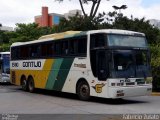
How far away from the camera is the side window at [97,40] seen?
58.9 ft

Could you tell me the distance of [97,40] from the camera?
18266 mm

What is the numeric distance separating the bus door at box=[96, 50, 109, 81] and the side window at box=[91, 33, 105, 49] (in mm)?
318

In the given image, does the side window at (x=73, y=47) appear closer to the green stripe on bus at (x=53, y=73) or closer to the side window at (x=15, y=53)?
the green stripe on bus at (x=53, y=73)

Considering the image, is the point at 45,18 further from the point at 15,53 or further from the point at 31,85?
the point at 31,85

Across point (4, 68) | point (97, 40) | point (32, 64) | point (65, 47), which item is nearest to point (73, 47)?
point (65, 47)

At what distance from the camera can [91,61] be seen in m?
18.5

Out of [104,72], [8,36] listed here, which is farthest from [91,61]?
[8,36]

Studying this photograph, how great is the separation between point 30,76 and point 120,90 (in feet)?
30.2

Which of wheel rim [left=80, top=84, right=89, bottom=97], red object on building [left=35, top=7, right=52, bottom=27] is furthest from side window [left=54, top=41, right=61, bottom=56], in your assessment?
red object on building [left=35, top=7, right=52, bottom=27]

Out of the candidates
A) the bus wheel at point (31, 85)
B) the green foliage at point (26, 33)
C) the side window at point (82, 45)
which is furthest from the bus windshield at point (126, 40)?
the green foliage at point (26, 33)

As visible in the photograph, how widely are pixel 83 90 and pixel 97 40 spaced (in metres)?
2.53

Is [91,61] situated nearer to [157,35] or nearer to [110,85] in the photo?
[110,85]

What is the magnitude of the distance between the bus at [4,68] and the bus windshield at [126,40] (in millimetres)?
17763

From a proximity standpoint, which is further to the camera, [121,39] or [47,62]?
[47,62]
